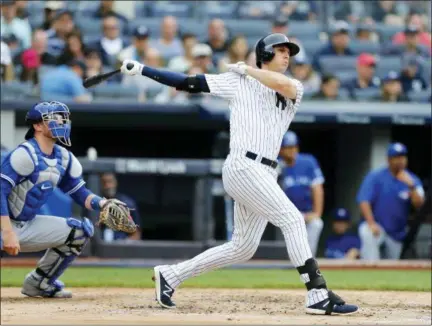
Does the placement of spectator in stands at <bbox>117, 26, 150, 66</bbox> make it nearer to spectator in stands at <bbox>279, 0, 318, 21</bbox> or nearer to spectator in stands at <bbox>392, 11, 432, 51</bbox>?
spectator in stands at <bbox>279, 0, 318, 21</bbox>

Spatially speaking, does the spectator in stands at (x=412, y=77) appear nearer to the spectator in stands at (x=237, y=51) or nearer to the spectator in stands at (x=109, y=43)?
the spectator in stands at (x=237, y=51)

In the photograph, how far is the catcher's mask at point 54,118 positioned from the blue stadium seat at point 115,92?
4325mm

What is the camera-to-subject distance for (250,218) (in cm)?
629

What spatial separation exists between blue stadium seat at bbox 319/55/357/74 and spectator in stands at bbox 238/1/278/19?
4.95 ft

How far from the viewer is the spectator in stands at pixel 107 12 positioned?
41.8 feet

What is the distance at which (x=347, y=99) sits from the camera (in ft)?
38.1

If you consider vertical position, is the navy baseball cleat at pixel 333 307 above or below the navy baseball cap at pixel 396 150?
below

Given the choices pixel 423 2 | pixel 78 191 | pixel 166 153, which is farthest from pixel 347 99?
pixel 78 191

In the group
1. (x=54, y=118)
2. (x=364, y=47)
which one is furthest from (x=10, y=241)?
(x=364, y=47)

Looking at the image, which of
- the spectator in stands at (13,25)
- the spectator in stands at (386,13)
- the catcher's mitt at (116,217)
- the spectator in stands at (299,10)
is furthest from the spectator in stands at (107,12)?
the catcher's mitt at (116,217)

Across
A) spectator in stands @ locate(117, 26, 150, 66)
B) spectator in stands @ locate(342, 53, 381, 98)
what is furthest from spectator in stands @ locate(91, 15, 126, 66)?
spectator in stands @ locate(342, 53, 381, 98)

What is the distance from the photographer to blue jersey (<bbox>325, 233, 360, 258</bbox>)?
1105 cm

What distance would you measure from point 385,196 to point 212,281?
2.93 metres

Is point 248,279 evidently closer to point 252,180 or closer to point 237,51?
point 252,180
